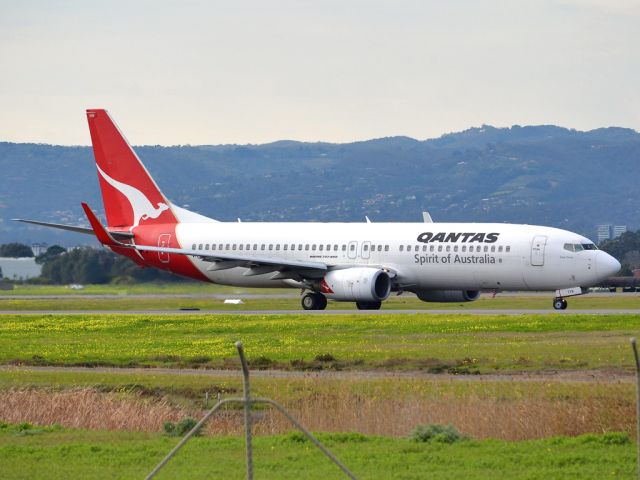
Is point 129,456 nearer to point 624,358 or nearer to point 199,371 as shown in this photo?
point 199,371

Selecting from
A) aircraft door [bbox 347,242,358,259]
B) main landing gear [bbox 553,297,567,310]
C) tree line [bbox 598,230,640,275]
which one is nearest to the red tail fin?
aircraft door [bbox 347,242,358,259]

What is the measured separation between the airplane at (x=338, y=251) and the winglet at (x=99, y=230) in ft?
0.16

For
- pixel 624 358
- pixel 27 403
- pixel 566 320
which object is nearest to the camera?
pixel 27 403

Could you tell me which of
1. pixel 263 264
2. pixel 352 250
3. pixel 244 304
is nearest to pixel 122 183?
pixel 244 304

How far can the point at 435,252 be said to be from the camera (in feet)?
185

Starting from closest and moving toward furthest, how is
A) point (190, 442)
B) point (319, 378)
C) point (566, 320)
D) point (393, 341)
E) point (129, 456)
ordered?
point (129, 456)
point (190, 442)
point (319, 378)
point (393, 341)
point (566, 320)

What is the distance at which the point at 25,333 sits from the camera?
46.3 meters

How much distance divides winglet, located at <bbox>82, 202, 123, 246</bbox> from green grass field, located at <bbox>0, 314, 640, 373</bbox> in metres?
5.77

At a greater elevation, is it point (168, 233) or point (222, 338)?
point (168, 233)

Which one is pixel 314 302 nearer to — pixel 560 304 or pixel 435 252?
pixel 435 252

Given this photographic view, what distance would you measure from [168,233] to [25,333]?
61.7ft

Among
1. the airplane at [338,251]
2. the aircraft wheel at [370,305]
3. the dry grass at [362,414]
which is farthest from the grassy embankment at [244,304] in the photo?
the dry grass at [362,414]

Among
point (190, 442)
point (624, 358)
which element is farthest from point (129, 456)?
point (624, 358)

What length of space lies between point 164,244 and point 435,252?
1409 cm
